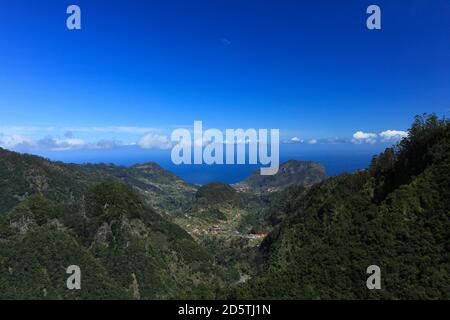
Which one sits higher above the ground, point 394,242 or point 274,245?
point 394,242

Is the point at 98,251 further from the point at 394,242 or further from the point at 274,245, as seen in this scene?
the point at 394,242

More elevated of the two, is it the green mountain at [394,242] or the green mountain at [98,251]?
the green mountain at [394,242]

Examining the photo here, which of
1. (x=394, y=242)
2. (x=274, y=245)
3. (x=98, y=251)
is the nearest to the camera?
(x=394, y=242)

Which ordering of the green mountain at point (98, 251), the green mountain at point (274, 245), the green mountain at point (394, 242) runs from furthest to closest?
the green mountain at point (98, 251)
the green mountain at point (274, 245)
the green mountain at point (394, 242)

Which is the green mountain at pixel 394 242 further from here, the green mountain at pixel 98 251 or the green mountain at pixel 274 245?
the green mountain at pixel 98 251

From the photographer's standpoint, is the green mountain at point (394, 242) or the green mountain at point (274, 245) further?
the green mountain at point (274, 245)

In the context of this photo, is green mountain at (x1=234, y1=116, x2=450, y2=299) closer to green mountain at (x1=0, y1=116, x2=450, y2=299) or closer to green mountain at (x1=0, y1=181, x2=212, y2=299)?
green mountain at (x1=0, y1=116, x2=450, y2=299)

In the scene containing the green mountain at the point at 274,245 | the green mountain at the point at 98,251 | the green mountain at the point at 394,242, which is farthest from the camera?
the green mountain at the point at 98,251

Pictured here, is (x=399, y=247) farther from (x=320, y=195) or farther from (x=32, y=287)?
(x=32, y=287)

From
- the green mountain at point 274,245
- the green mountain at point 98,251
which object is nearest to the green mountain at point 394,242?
the green mountain at point 274,245

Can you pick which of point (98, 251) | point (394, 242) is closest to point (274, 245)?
point (98, 251)
